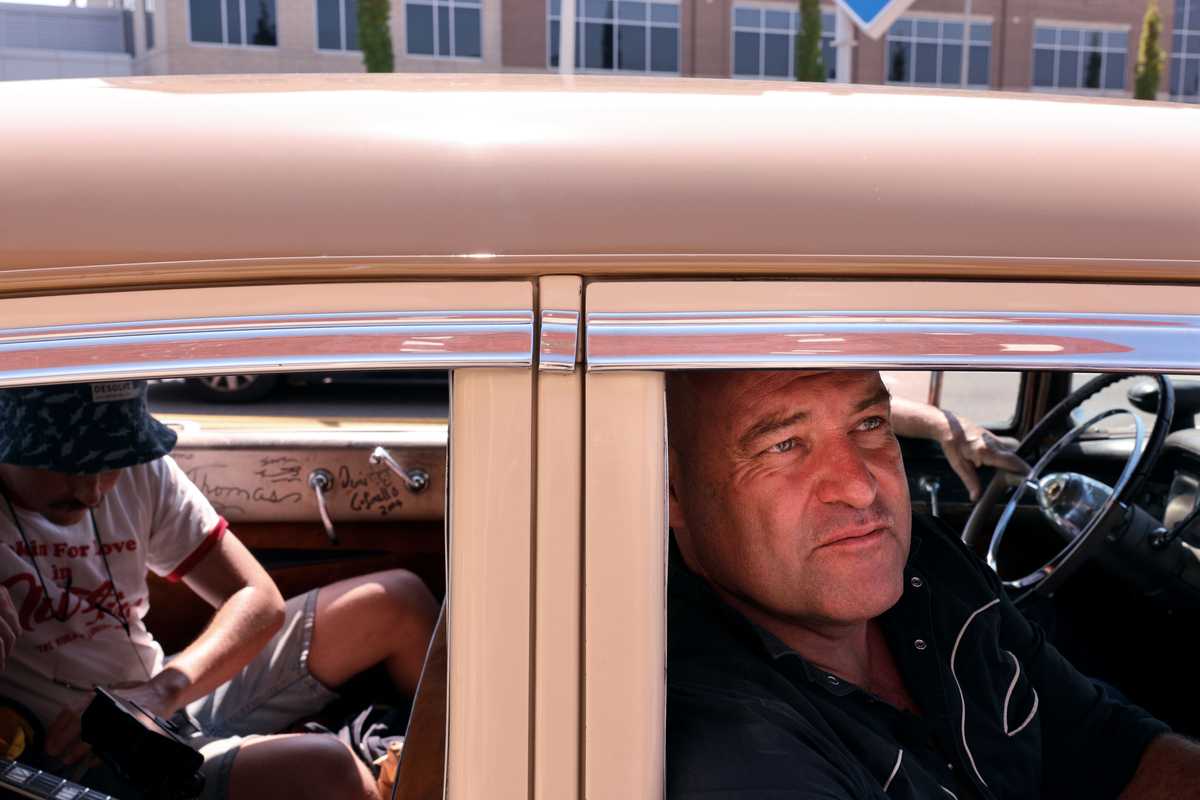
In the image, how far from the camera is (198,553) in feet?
8.33

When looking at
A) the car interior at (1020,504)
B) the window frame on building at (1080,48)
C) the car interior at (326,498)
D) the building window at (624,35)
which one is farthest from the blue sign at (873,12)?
the window frame on building at (1080,48)

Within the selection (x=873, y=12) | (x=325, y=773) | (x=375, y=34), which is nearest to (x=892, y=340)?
(x=325, y=773)

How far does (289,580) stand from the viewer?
9.62 ft

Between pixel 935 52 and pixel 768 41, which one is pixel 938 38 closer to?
pixel 935 52

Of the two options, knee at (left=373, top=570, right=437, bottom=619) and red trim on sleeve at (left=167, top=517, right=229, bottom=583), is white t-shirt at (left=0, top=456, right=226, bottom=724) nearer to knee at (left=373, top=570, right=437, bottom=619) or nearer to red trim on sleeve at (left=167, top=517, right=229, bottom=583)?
red trim on sleeve at (left=167, top=517, right=229, bottom=583)

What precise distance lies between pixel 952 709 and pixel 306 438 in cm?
193

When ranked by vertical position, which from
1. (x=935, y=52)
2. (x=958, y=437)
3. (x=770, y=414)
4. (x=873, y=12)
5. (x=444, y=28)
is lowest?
(x=958, y=437)

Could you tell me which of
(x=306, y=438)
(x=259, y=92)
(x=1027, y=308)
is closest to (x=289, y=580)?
(x=306, y=438)

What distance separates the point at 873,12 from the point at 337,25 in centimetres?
2453

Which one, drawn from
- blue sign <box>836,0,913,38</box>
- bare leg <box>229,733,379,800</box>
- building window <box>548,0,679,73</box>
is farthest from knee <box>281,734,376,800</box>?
building window <box>548,0,679,73</box>

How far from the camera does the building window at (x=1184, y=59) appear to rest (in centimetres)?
3247

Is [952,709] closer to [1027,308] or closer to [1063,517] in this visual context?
[1027,308]

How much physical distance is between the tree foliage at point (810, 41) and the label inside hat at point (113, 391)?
2802 centimetres

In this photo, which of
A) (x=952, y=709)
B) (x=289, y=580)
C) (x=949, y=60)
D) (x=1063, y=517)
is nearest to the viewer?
(x=952, y=709)
